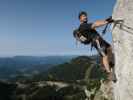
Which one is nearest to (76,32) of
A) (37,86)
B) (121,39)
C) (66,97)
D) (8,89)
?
(121,39)

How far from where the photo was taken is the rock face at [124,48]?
13250 mm

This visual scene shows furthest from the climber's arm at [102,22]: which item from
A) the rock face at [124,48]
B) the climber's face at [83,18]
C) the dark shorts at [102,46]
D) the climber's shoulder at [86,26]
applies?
the dark shorts at [102,46]

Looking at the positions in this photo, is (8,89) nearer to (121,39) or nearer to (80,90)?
(80,90)

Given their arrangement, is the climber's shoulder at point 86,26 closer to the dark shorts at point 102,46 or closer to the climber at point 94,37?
the climber at point 94,37

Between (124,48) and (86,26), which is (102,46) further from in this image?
(124,48)

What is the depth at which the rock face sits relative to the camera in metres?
13.2

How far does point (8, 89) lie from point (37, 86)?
19859 millimetres

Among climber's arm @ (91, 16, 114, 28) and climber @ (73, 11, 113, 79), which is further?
climber @ (73, 11, 113, 79)

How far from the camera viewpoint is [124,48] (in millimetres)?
13555

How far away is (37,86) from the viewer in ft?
400

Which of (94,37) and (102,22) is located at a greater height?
(102,22)

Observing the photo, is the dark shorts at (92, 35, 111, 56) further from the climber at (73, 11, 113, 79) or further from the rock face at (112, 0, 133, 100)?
the rock face at (112, 0, 133, 100)

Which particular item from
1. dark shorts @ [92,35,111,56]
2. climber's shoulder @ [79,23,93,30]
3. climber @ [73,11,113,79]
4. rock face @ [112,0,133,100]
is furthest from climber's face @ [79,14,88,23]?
rock face @ [112,0,133,100]

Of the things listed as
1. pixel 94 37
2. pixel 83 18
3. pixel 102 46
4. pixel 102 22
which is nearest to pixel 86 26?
pixel 83 18
